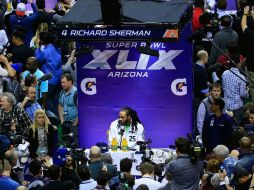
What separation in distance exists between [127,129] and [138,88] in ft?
3.84

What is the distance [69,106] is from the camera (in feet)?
72.7

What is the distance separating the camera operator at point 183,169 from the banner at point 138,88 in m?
4.08

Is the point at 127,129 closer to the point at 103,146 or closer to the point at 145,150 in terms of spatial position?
the point at 103,146

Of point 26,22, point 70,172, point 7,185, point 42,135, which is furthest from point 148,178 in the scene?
point 26,22

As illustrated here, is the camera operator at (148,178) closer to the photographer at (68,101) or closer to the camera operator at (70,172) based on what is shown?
the camera operator at (70,172)

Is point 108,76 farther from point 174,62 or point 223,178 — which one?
point 223,178

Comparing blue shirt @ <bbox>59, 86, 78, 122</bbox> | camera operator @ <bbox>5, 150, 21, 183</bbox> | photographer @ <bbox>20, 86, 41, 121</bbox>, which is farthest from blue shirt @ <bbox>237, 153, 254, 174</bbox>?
blue shirt @ <bbox>59, 86, 78, 122</bbox>

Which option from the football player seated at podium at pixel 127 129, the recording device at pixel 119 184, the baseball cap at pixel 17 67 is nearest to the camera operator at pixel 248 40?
the football player seated at podium at pixel 127 129

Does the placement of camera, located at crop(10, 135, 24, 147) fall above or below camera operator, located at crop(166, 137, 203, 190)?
above

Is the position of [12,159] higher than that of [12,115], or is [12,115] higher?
[12,115]

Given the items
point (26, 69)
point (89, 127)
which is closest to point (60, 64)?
point (26, 69)

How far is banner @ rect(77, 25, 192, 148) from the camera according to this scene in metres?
21.1

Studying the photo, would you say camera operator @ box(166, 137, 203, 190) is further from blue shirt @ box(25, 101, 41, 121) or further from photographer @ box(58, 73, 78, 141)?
photographer @ box(58, 73, 78, 141)

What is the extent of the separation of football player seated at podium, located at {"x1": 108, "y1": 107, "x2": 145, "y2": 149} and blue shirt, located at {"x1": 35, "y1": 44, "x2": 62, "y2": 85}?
3.61 metres
